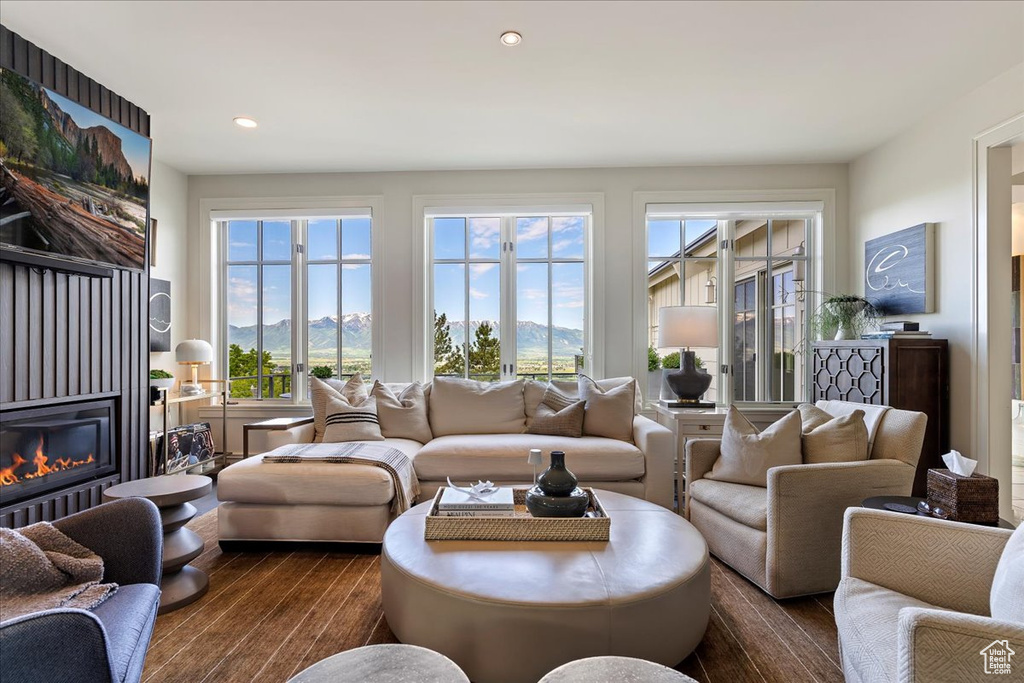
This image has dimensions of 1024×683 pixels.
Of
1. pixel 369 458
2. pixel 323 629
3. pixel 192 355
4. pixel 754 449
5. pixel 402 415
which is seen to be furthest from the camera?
pixel 192 355

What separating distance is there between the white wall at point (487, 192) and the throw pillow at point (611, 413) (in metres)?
0.70

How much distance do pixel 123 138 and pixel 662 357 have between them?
3924 mm

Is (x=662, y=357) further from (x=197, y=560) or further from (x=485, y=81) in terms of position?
(x=197, y=560)

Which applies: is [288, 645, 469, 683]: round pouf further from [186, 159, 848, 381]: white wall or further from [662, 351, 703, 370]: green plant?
[662, 351, 703, 370]: green plant

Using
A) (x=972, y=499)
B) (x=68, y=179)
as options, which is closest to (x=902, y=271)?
(x=972, y=499)

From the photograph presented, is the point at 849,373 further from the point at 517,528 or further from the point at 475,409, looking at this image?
the point at 517,528

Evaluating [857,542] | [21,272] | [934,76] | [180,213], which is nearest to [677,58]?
[934,76]

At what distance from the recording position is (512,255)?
437cm

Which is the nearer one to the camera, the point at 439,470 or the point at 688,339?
the point at 439,470

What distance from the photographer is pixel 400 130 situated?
349cm

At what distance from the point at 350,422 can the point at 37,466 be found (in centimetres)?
155

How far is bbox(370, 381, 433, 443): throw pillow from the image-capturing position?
3578 millimetres

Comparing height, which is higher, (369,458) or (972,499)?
(972,499)

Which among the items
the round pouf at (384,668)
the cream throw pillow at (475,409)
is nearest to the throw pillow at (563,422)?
the cream throw pillow at (475,409)
